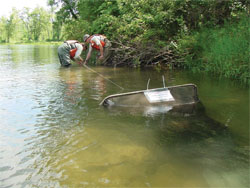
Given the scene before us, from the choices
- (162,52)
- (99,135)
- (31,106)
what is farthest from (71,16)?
(99,135)

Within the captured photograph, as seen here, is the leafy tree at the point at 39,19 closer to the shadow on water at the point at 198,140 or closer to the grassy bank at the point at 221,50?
the grassy bank at the point at 221,50

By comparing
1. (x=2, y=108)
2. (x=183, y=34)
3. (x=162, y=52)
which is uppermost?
(x=183, y=34)

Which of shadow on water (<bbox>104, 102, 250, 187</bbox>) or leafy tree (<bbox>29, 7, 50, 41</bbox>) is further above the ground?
leafy tree (<bbox>29, 7, 50, 41</bbox>)

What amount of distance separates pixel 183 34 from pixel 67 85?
5.45m

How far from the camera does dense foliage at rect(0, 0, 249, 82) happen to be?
27.1 ft

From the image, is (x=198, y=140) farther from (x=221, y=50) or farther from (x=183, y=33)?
(x=183, y=33)

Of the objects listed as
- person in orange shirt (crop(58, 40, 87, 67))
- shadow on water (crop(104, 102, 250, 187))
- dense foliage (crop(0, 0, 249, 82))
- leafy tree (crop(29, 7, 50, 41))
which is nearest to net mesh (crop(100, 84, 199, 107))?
shadow on water (crop(104, 102, 250, 187))

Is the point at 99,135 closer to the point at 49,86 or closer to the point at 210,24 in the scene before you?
the point at 49,86

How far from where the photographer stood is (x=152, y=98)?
4.91 metres

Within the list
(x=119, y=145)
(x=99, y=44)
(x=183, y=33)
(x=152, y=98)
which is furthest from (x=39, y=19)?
(x=119, y=145)

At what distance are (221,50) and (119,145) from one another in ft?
21.5

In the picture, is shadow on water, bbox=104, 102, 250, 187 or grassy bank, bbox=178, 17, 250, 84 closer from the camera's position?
shadow on water, bbox=104, 102, 250, 187

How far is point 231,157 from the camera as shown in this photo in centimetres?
287

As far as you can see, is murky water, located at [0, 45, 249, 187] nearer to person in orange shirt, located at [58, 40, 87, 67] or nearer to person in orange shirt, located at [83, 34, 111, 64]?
person in orange shirt, located at [83, 34, 111, 64]
